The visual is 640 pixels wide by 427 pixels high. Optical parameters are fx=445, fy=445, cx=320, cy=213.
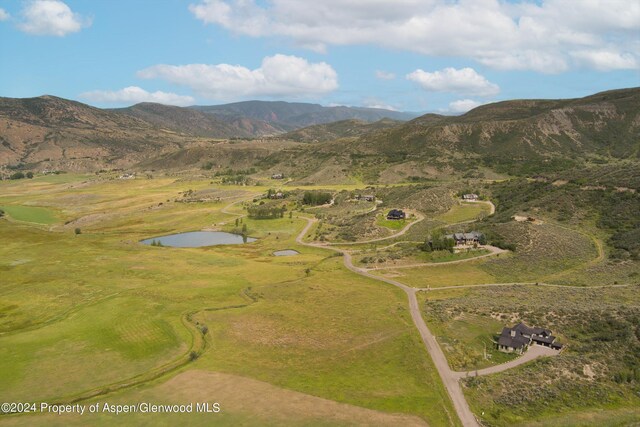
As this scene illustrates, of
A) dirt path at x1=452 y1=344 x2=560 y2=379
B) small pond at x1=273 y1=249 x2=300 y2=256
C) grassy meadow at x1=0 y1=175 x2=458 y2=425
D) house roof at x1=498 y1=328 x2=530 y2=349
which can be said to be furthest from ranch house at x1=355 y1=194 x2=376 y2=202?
Answer: dirt path at x1=452 y1=344 x2=560 y2=379

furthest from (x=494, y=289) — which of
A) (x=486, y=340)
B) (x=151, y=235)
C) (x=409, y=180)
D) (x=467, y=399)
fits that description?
(x=409, y=180)

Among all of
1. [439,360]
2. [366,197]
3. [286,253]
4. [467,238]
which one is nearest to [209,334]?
[439,360]

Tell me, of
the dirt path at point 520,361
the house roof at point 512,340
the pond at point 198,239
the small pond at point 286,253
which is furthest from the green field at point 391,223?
the dirt path at point 520,361

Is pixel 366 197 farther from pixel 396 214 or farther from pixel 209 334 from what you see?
pixel 209 334

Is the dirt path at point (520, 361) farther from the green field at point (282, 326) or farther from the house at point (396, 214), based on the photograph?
the house at point (396, 214)

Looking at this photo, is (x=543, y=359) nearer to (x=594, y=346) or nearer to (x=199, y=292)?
(x=594, y=346)
